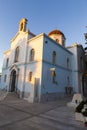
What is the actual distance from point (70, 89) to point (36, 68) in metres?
7.45

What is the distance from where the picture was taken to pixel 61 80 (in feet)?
53.0

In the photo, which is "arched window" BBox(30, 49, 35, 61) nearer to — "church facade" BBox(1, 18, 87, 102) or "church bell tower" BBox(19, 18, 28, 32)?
"church facade" BBox(1, 18, 87, 102)

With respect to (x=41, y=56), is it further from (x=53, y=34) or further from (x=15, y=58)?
(x=53, y=34)

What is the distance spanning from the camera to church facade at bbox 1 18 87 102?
13.0m

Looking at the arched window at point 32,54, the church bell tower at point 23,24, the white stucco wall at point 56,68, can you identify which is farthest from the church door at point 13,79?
the church bell tower at point 23,24

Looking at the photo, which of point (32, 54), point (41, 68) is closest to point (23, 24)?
point (32, 54)

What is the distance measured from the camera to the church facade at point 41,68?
13.0 metres

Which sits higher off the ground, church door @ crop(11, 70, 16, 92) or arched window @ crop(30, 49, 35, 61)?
arched window @ crop(30, 49, 35, 61)

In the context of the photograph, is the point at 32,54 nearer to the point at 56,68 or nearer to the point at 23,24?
the point at 56,68

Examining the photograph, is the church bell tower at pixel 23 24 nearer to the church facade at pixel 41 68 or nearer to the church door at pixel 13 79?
the church facade at pixel 41 68

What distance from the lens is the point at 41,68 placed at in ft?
42.1

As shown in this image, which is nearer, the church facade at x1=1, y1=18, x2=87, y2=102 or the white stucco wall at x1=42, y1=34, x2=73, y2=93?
the church facade at x1=1, y1=18, x2=87, y2=102

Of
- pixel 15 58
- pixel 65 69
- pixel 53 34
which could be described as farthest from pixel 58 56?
pixel 53 34

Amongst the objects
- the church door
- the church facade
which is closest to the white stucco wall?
the church facade
